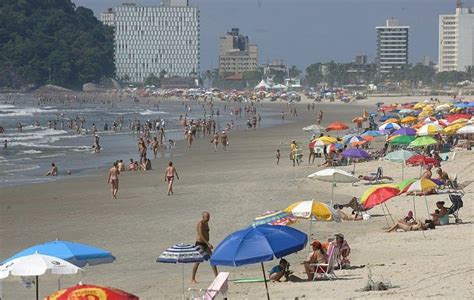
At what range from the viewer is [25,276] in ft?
33.6

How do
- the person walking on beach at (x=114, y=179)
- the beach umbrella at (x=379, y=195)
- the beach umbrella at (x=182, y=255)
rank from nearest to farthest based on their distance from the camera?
1. the beach umbrella at (x=182, y=255)
2. the beach umbrella at (x=379, y=195)
3. the person walking on beach at (x=114, y=179)

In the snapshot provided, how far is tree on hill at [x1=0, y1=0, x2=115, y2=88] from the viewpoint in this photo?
159m

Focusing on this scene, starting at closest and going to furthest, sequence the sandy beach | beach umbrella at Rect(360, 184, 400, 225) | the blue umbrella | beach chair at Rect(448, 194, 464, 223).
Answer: the blue umbrella → the sandy beach → beach umbrella at Rect(360, 184, 400, 225) → beach chair at Rect(448, 194, 464, 223)

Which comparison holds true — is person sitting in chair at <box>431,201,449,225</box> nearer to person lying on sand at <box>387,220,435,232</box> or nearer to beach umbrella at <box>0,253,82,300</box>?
person lying on sand at <box>387,220,435,232</box>

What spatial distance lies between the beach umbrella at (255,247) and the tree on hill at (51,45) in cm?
14933

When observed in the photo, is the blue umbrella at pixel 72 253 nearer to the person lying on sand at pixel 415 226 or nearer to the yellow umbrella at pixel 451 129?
the person lying on sand at pixel 415 226

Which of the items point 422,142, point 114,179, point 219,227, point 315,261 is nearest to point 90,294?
point 315,261

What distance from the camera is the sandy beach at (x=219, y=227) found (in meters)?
12.0

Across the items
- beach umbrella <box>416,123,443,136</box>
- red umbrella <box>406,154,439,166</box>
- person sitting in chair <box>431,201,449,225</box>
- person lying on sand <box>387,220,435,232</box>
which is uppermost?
beach umbrella <box>416,123,443,136</box>

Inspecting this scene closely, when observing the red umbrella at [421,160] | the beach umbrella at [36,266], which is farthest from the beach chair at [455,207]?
the beach umbrella at [36,266]

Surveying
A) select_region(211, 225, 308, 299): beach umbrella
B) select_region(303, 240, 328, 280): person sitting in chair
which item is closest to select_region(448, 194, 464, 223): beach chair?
select_region(303, 240, 328, 280): person sitting in chair

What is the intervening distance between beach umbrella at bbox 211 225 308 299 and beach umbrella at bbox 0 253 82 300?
1.59 m

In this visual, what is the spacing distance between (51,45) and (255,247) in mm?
159561

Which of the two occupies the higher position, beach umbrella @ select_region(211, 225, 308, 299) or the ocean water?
beach umbrella @ select_region(211, 225, 308, 299)
